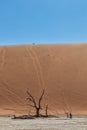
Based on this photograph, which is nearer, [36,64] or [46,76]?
[46,76]

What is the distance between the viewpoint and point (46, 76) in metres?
53.4

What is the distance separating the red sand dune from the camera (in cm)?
4553

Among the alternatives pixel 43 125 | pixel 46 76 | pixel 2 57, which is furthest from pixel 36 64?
pixel 43 125

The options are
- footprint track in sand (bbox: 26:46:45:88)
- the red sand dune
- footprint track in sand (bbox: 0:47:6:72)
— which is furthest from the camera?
footprint track in sand (bbox: 0:47:6:72)

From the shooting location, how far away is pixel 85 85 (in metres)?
50.5

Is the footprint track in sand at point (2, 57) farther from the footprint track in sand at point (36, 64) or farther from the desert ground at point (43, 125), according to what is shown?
the desert ground at point (43, 125)

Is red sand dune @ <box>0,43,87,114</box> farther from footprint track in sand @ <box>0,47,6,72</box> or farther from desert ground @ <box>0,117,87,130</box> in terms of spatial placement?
desert ground @ <box>0,117,87,130</box>

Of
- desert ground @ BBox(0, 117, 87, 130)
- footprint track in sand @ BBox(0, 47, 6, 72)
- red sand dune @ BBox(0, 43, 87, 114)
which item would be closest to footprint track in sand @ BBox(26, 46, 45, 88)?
red sand dune @ BBox(0, 43, 87, 114)

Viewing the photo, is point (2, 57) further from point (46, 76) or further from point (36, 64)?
point (46, 76)

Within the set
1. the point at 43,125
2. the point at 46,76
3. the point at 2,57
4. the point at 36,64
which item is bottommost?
the point at 43,125

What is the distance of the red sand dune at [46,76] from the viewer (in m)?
45.5

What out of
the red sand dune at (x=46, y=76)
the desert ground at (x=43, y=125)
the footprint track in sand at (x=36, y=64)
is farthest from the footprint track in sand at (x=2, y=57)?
the desert ground at (x=43, y=125)

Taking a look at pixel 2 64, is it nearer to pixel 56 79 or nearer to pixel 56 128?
pixel 56 79

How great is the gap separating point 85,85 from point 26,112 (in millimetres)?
10415
